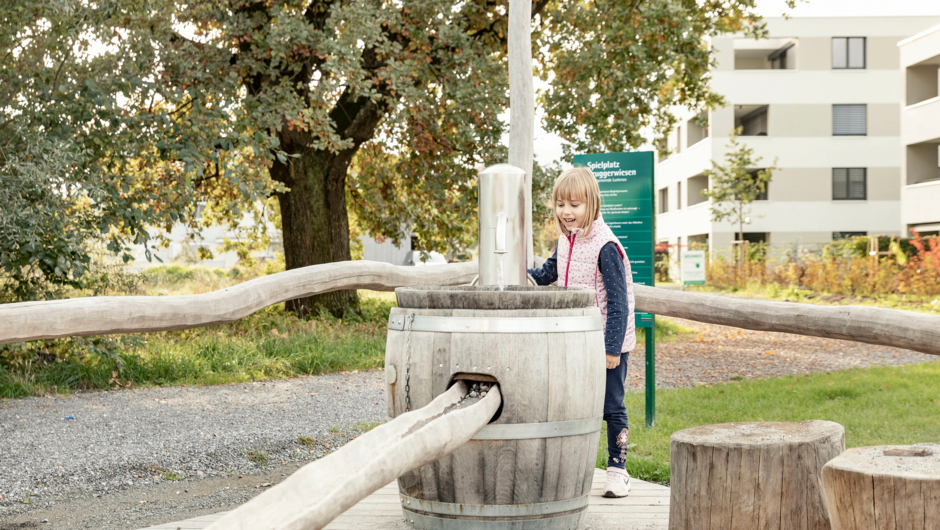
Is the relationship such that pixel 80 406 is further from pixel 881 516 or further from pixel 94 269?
pixel 881 516

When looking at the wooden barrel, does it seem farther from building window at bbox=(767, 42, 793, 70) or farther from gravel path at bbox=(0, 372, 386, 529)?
building window at bbox=(767, 42, 793, 70)

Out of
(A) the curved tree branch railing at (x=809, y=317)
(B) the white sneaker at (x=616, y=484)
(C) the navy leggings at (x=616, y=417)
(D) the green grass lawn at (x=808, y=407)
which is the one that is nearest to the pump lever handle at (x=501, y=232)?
(C) the navy leggings at (x=616, y=417)

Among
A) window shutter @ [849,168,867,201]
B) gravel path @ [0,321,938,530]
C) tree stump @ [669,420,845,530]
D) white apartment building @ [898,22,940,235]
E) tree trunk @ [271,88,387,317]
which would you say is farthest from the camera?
window shutter @ [849,168,867,201]

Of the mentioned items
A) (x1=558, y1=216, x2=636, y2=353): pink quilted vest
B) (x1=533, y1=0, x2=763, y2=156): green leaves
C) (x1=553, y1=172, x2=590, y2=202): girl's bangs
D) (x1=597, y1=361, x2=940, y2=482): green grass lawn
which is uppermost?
(x1=533, y1=0, x2=763, y2=156): green leaves

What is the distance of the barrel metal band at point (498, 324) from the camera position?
8.65ft

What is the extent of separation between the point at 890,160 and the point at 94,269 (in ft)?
95.5

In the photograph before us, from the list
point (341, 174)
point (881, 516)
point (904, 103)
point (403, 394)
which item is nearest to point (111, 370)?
point (341, 174)

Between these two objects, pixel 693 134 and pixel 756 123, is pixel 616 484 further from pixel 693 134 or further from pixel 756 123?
pixel 693 134

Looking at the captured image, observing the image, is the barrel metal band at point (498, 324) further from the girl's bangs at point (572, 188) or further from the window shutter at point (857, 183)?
the window shutter at point (857, 183)

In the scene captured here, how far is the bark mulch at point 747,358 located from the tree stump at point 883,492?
21.5 ft

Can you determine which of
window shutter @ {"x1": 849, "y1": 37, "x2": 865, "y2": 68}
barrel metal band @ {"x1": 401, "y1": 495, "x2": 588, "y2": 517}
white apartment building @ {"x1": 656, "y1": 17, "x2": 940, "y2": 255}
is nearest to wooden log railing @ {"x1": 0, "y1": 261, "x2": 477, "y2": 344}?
barrel metal band @ {"x1": 401, "y1": 495, "x2": 588, "y2": 517}

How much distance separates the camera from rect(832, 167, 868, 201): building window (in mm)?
30656

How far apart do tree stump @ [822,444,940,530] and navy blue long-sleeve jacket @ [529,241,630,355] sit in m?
1.24

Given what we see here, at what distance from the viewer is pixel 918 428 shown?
6270 millimetres
